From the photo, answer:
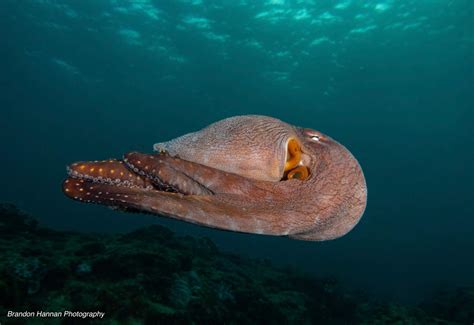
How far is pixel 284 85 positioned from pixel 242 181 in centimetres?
5784

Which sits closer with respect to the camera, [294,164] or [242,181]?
[242,181]

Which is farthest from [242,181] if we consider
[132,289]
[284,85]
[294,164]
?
[284,85]

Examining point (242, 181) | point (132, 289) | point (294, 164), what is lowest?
point (132, 289)

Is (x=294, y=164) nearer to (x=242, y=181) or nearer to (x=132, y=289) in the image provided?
(x=242, y=181)

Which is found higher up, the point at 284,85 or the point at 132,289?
the point at 284,85

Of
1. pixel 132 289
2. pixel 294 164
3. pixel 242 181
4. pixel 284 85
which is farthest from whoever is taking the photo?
pixel 284 85

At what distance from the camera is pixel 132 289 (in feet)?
21.9

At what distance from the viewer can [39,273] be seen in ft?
21.8

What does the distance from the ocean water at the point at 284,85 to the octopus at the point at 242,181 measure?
1384 centimetres

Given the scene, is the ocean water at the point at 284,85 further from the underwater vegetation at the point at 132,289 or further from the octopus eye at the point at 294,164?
the octopus eye at the point at 294,164

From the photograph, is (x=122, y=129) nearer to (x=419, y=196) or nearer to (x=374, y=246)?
(x=374, y=246)

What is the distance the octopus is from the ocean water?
545 inches

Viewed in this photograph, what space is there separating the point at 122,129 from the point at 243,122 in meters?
97.4

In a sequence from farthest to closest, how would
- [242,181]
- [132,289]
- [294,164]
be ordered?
[132,289], [294,164], [242,181]
